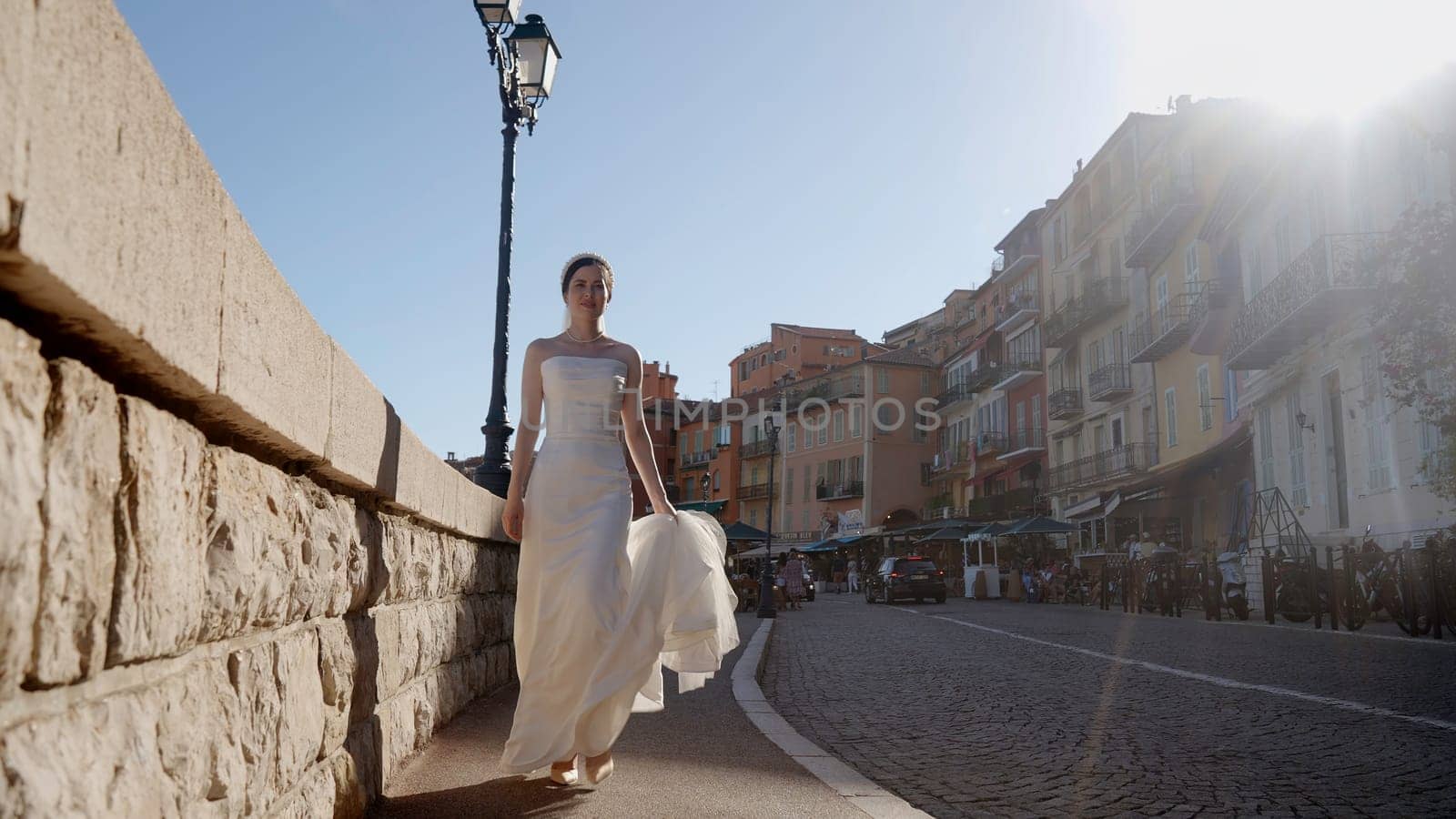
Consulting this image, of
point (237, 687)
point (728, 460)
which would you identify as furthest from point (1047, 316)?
point (237, 687)

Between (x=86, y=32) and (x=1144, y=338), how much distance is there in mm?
39064

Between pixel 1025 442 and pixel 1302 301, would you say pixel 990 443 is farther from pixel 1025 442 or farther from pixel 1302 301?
pixel 1302 301

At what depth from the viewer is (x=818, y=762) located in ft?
16.5

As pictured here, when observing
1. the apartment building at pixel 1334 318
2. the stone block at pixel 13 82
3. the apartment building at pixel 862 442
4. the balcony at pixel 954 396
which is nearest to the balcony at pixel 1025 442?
the balcony at pixel 954 396

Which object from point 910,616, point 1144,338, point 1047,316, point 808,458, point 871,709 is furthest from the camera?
point 808,458

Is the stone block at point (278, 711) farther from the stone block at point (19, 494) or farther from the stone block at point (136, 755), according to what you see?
the stone block at point (19, 494)

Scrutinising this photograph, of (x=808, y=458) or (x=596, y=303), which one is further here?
(x=808, y=458)

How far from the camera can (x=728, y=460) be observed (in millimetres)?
88125

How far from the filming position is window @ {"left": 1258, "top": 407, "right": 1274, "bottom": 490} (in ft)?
82.4

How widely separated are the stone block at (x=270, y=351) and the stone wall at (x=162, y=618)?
0.39 ft

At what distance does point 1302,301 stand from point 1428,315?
7853 mm

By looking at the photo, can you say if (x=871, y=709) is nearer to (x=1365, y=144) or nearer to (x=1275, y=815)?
(x=1275, y=815)

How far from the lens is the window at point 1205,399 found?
33344 millimetres

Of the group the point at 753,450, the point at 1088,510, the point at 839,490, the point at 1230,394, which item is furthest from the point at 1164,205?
the point at 753,450
